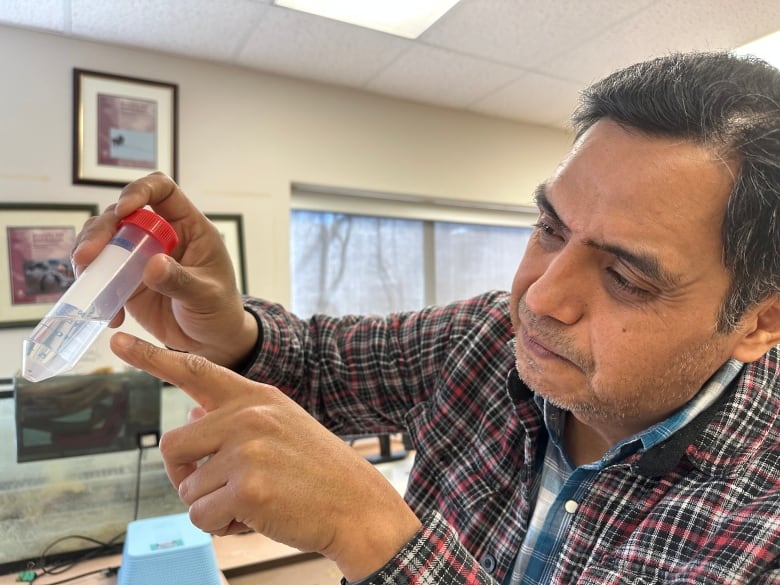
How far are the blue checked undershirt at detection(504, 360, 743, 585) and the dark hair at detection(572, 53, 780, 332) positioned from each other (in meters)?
0.10

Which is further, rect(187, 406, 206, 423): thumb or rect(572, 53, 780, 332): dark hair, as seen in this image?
rect(572, 53, 780, 332): dark hair

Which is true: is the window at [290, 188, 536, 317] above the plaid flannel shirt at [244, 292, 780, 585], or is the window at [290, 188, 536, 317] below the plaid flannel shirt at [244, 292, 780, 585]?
above

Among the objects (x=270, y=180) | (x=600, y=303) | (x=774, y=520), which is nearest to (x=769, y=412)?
(x=774, y=520)

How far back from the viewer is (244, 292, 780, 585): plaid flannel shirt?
592 millimetres

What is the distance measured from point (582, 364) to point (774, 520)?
0.26 meters

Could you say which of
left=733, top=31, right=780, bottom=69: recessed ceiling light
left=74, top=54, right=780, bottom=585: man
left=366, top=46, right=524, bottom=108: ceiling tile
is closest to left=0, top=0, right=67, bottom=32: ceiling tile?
left=366, top=46, right=524, bottom=108: ceiling tile

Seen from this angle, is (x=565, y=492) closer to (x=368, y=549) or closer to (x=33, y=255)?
(x=368, y=549)

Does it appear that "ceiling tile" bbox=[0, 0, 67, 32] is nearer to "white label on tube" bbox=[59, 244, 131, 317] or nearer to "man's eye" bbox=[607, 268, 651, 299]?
"white label on tube" bbox=[59, 244, 131, 317]

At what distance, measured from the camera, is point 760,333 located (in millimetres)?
761

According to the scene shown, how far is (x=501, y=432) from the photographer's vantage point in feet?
Result: 2.93

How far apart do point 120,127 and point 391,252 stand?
4.70 feet

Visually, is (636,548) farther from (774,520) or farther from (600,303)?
(600,303)

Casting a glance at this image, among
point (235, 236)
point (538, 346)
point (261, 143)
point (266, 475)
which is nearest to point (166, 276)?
point (266, 475)

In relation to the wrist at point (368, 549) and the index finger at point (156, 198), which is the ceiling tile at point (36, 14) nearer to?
the index finger at point (156, 198)
